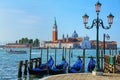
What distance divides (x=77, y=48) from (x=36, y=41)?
2639 cm

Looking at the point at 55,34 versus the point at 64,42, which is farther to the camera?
the point at 64,42

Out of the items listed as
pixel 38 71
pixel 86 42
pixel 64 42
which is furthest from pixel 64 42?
pixel 38 71

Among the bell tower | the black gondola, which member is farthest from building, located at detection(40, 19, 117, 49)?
the black gondola

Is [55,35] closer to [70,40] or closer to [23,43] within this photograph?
[70,40]

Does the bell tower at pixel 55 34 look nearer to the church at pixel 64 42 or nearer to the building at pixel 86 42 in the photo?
Result: the church at pixel 64 42

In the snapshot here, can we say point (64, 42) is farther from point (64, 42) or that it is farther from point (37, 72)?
point (37, 72)

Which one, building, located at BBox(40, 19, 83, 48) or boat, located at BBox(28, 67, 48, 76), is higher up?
building, located at BBox(40, 19, 83, 48)

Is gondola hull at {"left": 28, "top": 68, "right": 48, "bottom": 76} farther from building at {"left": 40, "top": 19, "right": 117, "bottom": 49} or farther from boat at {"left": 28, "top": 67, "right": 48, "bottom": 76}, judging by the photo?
building at {"left": 40, "top": 19, "right": 117, "bottom": 49}

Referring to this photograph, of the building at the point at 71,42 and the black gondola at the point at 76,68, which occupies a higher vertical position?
the building at the point at 71,42

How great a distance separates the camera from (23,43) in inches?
6777

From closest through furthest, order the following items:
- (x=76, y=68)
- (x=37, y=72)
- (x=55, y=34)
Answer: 1. (x=76, y=68)
2. (x=37, y=72)
3. (x=55, y=34)

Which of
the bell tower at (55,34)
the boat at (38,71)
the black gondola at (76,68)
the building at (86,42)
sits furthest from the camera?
the building at (86,42)

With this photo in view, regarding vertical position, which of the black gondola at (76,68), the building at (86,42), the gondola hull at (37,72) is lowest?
the gondola hull at (37,72)

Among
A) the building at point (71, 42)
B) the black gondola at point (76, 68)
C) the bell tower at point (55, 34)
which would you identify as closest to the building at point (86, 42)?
the building at point (71, 42)
